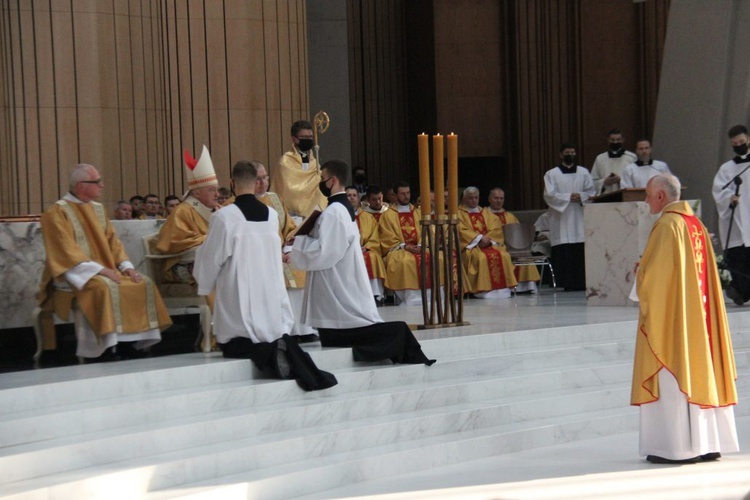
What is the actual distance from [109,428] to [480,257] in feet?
22.1

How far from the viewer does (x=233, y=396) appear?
→ 6.71m

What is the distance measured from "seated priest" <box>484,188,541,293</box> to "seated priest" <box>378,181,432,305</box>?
96cm

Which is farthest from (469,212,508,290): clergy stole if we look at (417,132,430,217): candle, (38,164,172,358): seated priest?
(38,164,172,358): seated priest

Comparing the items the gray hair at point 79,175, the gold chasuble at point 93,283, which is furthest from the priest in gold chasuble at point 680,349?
the gray hair at point 79,175

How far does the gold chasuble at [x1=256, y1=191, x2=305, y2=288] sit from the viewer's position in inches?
338

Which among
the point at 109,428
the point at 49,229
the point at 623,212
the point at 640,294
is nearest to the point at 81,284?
the point at 49,229

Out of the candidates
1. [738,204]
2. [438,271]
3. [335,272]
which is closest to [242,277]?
[335,272]

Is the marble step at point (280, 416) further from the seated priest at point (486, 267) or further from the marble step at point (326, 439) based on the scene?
the seated priest at point (486, 267)

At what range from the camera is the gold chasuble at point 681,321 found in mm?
6211

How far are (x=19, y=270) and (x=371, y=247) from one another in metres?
4.74

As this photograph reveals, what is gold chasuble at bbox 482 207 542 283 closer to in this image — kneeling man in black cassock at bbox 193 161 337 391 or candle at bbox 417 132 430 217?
candle at bbox 417 132 430 217

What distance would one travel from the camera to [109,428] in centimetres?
619

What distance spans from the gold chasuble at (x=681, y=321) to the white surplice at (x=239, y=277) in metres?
2.18

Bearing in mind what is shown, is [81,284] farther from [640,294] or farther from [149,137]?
[149,137]
